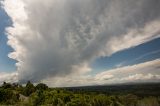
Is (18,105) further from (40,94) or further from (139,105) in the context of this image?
(139,105)

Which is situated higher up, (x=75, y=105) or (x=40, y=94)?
(x=40, y=94)

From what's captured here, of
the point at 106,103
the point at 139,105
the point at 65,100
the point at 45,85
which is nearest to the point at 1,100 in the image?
the point at 65,100

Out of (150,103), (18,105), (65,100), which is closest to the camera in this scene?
(18,105)

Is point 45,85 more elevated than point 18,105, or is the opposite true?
point 45,85

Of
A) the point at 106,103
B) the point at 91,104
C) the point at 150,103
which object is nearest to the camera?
the point at 91,104

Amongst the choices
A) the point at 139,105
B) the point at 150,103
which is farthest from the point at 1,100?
the point at 150,103

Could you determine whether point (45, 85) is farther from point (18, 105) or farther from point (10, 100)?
point (18, 105)

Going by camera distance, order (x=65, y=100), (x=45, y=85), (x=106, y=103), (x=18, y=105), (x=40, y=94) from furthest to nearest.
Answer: (x=45, y=85) → (x=106, y=103) → (x=40, y=94) → (x=65, y=100) → (x=18, y=105)

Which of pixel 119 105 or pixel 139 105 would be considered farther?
pixel 139 105

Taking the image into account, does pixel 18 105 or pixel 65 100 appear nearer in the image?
pixel 18 105
